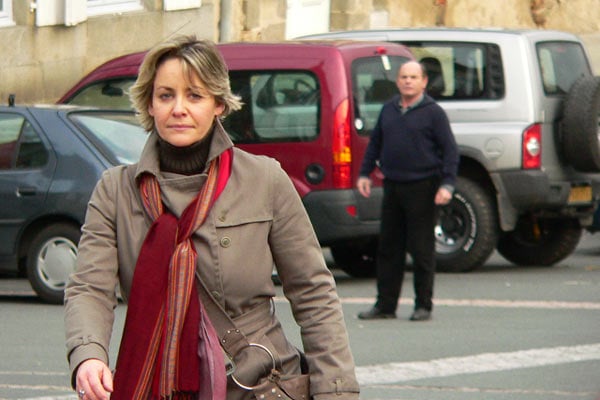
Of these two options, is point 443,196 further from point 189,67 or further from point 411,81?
point 189,67

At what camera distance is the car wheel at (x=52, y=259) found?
12469mm

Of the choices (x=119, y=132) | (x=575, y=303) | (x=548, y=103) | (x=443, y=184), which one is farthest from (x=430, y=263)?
(x=548, y=103)

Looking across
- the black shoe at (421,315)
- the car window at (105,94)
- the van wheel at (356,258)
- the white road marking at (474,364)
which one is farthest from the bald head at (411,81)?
the car window at (105,94)

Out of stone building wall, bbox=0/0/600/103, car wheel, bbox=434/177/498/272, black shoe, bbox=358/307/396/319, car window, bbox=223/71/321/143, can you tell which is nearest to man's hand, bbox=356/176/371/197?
black shoe, bbox=358/307/396/319

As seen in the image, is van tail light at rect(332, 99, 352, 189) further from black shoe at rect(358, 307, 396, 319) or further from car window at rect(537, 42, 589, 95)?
car window at rect(537, 42, 589, 95)

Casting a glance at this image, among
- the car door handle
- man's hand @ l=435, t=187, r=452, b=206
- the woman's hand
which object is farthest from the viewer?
the car door handle

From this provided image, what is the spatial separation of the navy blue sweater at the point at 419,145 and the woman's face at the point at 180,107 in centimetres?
772

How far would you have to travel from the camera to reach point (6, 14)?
23.4m

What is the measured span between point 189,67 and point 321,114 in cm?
989

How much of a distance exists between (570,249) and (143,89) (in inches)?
482

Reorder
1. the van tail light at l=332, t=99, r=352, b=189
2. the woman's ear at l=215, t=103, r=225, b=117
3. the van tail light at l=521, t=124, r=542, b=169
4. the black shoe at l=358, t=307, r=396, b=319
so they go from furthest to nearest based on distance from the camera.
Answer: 1. the van tail light at l=521, t=124, r=542, b=169
2. the van tail light at l=332, t=99, r=352, b=189
3. the black shoe at l=358, t=307, r=396, b=319
4. the woman's ear at l=215, t=103, r=225, b=117

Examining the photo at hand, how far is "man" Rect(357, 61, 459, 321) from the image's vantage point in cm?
1158

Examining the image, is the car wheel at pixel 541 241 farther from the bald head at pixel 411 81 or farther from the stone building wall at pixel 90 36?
the stone building wall at pixel 90 36

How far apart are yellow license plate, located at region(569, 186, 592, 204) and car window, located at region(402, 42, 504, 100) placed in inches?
42.0
